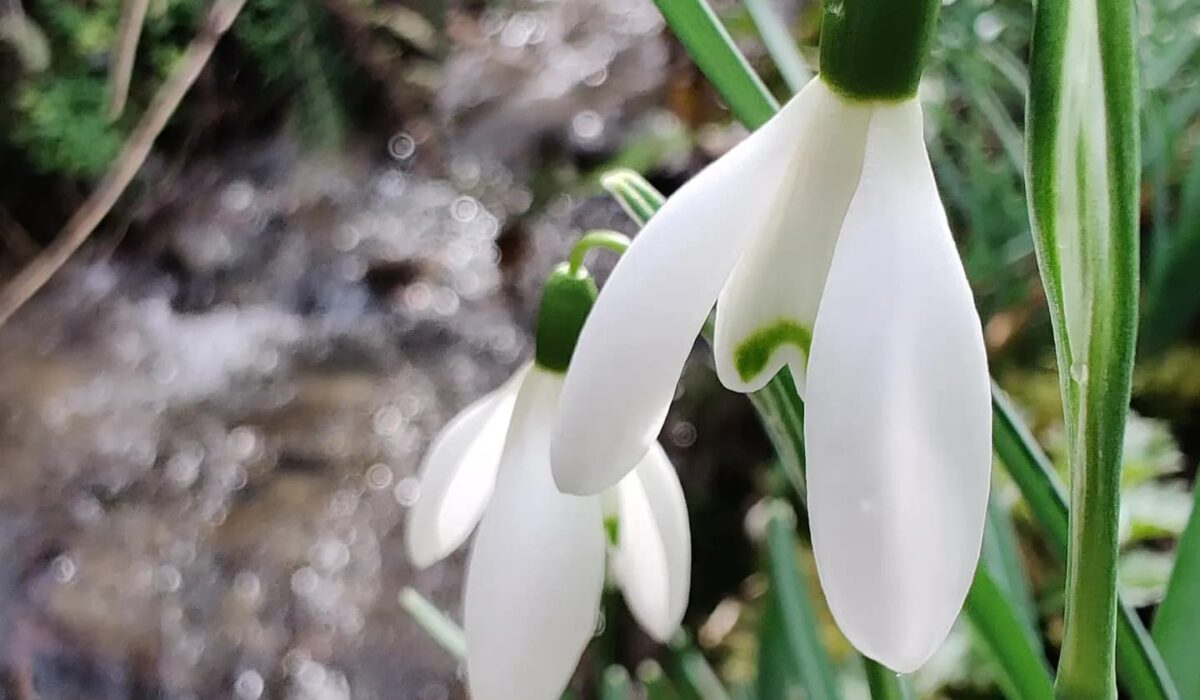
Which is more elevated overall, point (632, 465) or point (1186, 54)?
point (632, 465)

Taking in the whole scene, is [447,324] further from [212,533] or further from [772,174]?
[772,174]

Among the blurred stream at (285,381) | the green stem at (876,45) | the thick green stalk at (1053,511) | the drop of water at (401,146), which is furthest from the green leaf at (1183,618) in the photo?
the drop of water at (401,146)

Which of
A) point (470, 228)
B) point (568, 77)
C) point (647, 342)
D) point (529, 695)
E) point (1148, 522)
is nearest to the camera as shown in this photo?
point (647, 342)

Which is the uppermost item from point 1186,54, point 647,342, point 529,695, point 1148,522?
point 647,342

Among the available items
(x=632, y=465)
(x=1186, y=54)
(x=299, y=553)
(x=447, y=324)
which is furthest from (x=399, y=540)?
(x=1186, y=54)

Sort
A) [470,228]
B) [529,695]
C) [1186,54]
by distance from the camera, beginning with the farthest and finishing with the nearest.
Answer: [470,228]
[1186,54]
[529,695]

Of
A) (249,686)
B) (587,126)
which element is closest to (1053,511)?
(249,686)

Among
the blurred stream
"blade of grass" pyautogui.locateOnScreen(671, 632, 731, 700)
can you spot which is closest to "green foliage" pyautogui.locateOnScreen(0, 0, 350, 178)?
the blurred stream
